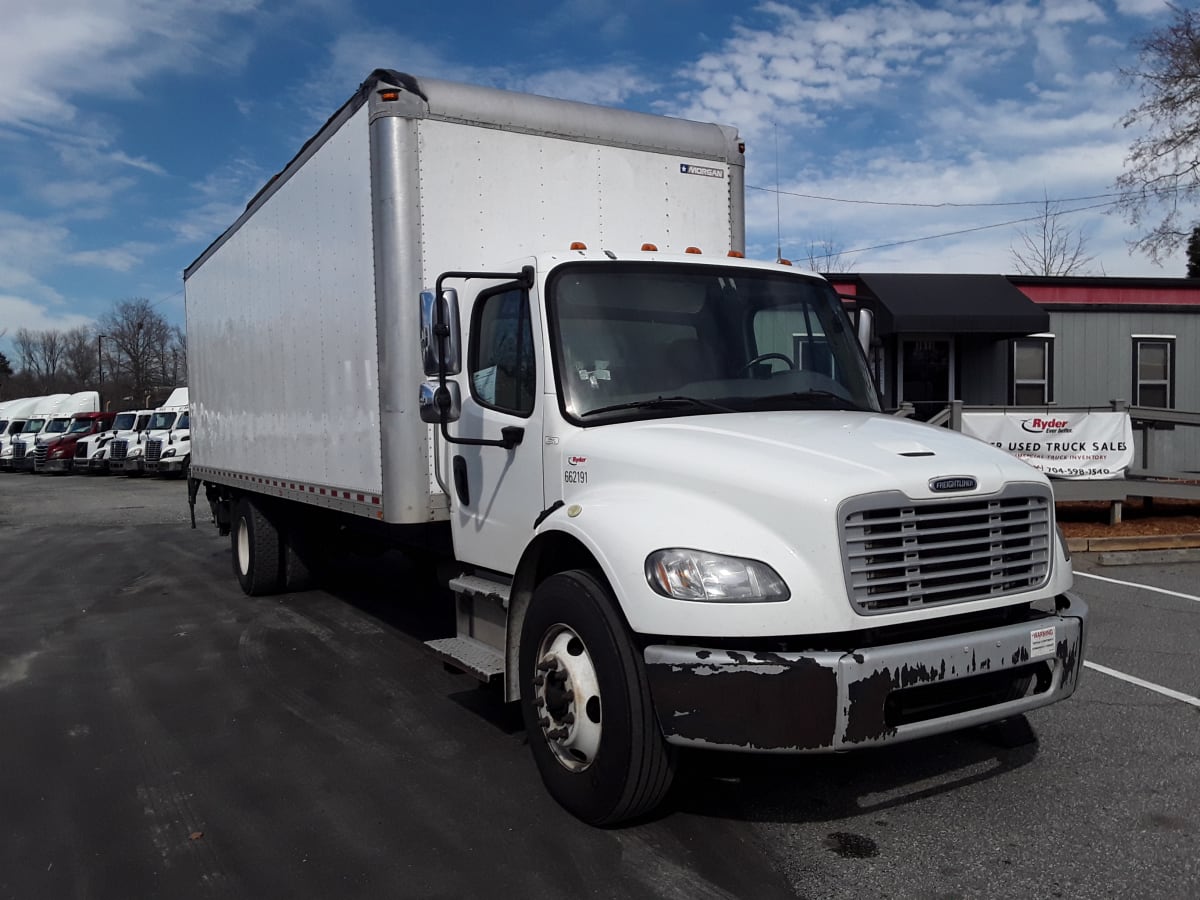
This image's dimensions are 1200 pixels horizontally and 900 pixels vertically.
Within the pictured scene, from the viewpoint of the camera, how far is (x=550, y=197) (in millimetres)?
5844

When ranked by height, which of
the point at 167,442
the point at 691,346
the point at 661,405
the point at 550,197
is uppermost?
the point at 550,197

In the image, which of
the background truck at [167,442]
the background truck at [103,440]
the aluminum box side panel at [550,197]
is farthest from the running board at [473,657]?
the background truck at [103,440]

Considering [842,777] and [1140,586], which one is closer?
[842,777]

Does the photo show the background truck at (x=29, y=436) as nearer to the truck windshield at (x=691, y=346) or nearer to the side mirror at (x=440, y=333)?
the side mirror at (x=440, y=333)

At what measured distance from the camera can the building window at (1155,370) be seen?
54.7ft

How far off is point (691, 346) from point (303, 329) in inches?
152

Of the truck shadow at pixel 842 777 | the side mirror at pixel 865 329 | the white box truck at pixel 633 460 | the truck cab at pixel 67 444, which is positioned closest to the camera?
the white box truck at pixel 633 460

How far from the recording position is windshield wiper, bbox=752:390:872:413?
451cm

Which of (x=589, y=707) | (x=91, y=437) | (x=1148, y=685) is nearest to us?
(x=589, y=707)

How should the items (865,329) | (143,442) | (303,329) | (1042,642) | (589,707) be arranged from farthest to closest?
(143,442), (303,329), (865,329), (589,707), (1042,642)

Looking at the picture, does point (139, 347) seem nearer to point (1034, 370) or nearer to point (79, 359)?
point (79, 359)

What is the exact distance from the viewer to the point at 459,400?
4750 mm

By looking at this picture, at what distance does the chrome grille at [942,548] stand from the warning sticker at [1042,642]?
0.18 meters

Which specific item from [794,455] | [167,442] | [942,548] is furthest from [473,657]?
[167,442]
